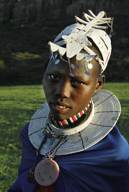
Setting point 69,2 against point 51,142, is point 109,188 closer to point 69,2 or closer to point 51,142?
point 51,142

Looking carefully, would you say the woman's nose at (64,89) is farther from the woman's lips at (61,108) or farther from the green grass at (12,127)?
the green grass at (12,127)

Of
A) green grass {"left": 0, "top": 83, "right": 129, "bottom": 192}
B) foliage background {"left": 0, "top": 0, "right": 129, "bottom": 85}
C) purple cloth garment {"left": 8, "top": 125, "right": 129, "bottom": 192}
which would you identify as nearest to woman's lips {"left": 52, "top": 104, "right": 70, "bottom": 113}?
purple cloth garment {"left": 8, "top": 125, "right": 129, "bottom": 192}

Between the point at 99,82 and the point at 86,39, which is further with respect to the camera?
the point at 99,82

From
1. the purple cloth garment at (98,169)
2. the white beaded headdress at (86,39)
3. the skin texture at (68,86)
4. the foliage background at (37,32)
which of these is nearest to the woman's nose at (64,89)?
the skin texture at (68,86)

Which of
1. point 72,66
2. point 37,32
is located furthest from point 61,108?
point 37,32

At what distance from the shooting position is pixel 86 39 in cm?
416

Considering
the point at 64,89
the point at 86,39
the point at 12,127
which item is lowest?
the point at 12,127

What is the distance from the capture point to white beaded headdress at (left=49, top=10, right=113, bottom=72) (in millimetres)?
4102

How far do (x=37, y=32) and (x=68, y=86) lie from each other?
56482mm

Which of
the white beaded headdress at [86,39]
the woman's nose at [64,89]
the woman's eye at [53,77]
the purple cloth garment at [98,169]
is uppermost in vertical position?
the white beaded headdress at [86,39]

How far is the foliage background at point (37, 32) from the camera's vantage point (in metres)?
45.8

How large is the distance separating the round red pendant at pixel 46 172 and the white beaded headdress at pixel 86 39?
0.62 m

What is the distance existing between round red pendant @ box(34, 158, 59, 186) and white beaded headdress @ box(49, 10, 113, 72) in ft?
2.03

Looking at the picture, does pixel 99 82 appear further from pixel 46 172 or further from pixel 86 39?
pixel 46 172
